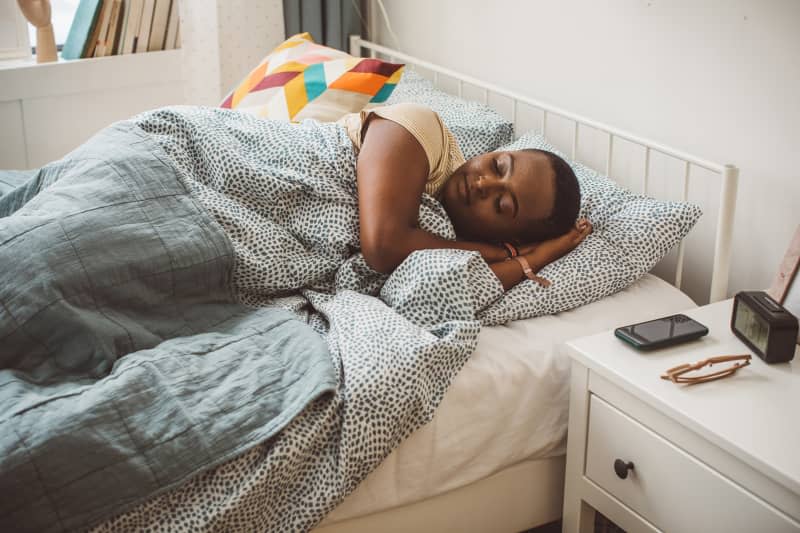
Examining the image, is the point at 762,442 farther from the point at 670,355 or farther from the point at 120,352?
the point at 120,352

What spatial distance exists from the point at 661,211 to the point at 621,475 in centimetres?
56

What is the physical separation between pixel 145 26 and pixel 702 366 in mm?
1939

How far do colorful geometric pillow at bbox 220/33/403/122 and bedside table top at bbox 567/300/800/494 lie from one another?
3.08ft

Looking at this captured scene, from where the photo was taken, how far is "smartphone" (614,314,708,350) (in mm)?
1352

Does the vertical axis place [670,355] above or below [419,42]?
Answer: below

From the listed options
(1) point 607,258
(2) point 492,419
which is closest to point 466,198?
(1) point 607,258

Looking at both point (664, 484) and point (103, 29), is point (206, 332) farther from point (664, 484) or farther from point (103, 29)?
point (103, 29)

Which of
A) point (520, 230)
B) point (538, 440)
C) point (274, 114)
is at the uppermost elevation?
point (274, 114)

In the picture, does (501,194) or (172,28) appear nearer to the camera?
(501,194)

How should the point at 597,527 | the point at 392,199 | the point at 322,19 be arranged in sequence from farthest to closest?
the point at 322,19 < the point at 597,527 < the point at 392,199

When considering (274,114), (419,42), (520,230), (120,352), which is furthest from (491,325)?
(419,42)

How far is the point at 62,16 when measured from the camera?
2688mm

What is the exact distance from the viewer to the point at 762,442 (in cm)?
112

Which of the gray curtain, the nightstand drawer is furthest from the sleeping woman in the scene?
the gray curtain
